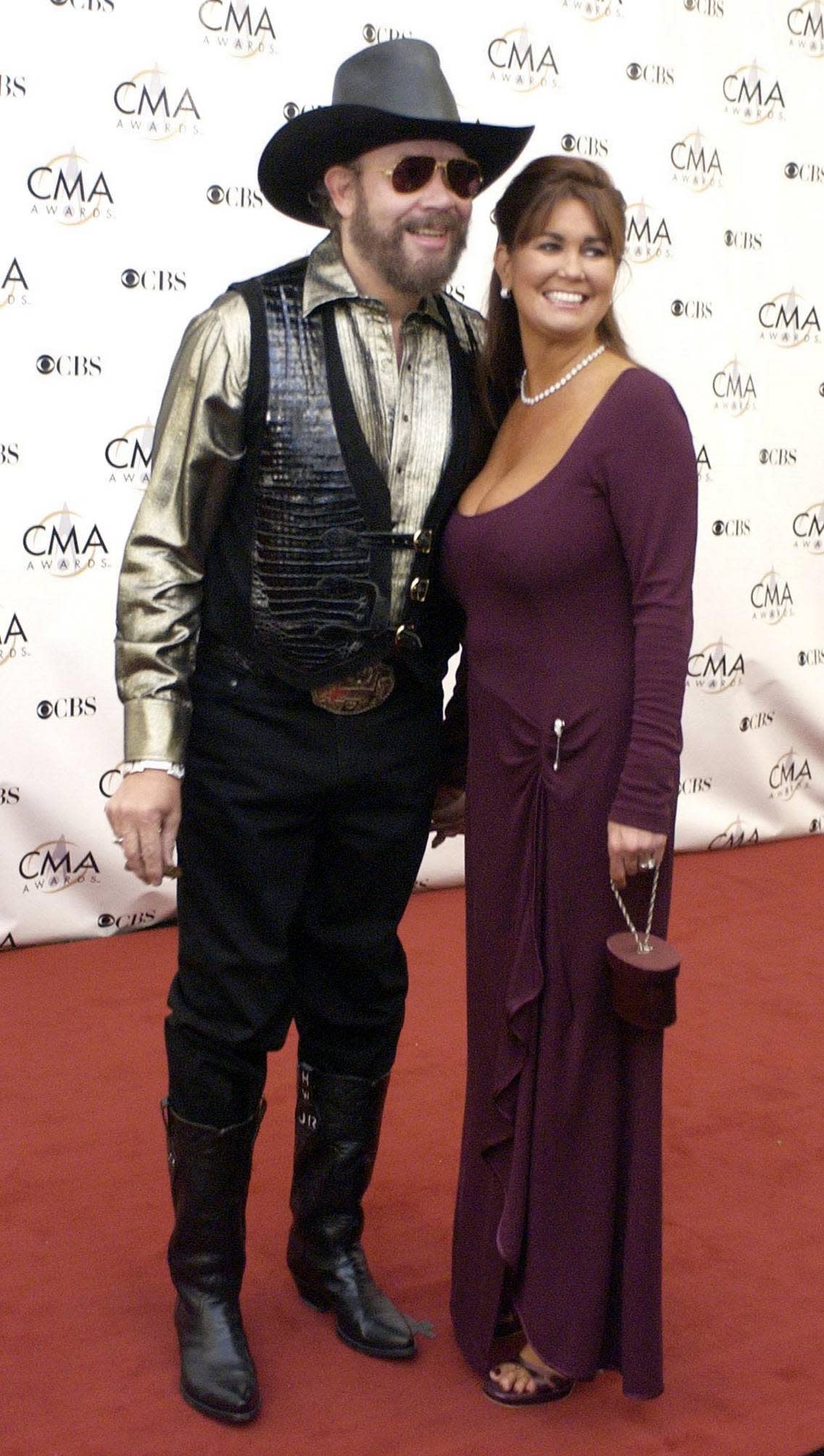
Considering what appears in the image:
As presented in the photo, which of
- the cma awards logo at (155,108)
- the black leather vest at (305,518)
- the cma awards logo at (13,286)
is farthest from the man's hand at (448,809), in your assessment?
the cma awards logo at (155,108)

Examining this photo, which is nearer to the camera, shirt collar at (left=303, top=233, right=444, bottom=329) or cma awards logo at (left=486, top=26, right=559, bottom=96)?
shirt collar at (left=303, top=233, right=444, bottom=329)

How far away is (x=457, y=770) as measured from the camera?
2125mm

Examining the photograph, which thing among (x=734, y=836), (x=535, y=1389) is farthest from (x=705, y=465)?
(x=535, y=1389)

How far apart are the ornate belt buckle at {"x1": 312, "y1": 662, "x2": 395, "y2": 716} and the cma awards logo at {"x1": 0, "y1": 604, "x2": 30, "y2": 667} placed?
5.78ft

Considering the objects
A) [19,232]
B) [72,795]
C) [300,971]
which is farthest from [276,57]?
[300,971]

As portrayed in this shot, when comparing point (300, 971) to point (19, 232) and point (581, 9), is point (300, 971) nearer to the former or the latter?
point (19, 232)

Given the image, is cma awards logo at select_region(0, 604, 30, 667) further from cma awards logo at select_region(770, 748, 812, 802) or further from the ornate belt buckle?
cma awards logo at select_region(770, 748, 812, 802)

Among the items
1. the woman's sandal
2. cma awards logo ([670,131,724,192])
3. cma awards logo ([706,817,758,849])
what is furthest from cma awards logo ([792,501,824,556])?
the woman's sandal

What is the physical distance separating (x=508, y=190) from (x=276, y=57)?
1.90 metres

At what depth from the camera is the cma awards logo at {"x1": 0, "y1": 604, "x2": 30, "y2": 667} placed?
3426mm

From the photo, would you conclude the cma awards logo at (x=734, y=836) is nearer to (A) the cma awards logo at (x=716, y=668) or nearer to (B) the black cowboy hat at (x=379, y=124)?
(A) the cma awards logo at (x=716, y=668)

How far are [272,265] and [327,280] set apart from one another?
1773 mm

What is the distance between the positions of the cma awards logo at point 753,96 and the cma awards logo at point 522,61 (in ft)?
1.88

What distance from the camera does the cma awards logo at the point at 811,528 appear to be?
4418mm
